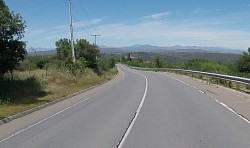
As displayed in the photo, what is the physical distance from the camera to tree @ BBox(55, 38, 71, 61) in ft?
226

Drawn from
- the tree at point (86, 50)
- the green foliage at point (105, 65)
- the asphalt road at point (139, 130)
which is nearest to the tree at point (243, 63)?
the green foliage at point (105, 65)

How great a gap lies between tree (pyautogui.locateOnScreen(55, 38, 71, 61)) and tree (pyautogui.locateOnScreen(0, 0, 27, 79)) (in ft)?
111

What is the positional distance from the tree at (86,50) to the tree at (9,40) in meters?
37.8

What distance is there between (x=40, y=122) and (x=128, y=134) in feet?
16.0

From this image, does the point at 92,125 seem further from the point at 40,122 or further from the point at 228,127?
the point at 228,127

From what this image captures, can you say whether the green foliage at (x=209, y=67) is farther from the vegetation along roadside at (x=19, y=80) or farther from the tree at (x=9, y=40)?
the tree at (x=9, y=40)

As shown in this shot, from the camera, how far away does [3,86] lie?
30.2 m

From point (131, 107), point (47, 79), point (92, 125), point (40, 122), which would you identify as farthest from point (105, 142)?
point (47, 79)

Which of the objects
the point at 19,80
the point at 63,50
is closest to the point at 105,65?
the point at 63,50

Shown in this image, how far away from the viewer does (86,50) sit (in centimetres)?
6719

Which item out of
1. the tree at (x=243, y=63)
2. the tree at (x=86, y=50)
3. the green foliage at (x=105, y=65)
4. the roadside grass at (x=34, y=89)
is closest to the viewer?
the roadside grass at (x=34, y=89)

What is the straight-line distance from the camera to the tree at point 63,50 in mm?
68938

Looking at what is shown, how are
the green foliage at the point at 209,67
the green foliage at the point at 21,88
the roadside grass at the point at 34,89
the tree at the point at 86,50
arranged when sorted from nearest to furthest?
the roadside grass at the point at 34,89
the green foliage at the point at 21,88
the green foliage at the point at 209,67
the tree at the point at 86,50

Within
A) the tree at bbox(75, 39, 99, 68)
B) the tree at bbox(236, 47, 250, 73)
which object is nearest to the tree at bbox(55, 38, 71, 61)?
the tree at bbox(75, 39, 99, 68)
